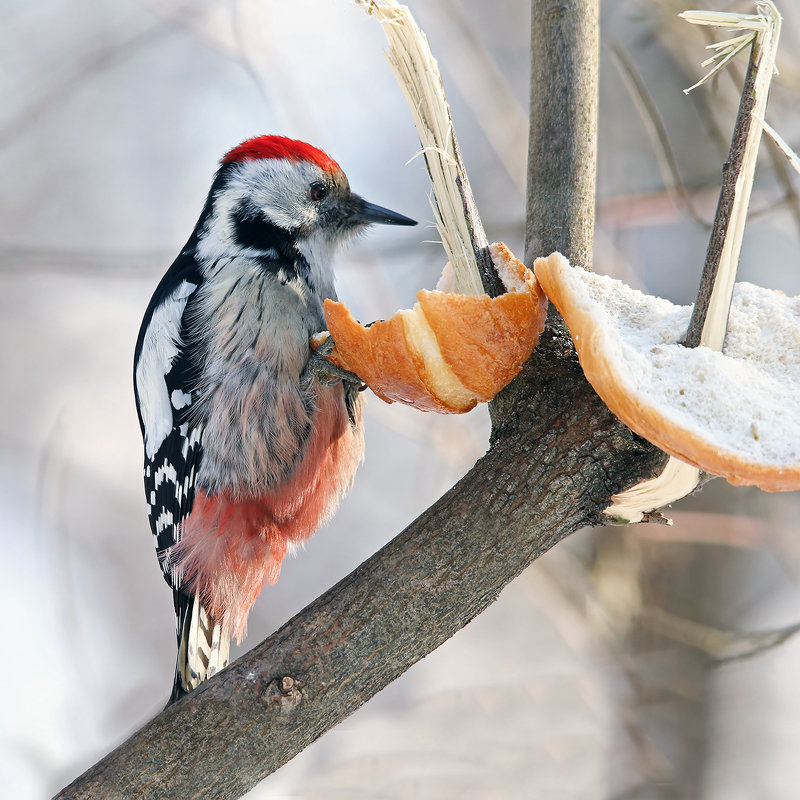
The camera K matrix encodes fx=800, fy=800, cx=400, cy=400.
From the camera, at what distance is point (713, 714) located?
3.00m

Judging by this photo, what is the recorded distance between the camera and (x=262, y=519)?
197 cm

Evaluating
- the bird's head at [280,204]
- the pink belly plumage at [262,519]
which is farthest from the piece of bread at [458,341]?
the bird's head at [280,204]

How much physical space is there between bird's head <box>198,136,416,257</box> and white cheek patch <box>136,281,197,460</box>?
176mm

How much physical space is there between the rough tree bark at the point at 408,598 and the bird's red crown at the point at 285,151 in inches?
40.2

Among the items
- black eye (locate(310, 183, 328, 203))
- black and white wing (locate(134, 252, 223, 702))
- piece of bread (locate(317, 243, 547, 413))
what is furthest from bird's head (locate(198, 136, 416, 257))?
piece of bread (locate(317, 243, 547, 413))

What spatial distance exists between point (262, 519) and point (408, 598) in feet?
2.52

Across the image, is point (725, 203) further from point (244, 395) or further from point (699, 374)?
point (244, 395)

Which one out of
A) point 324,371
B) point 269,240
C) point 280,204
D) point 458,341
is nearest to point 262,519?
point 324,371

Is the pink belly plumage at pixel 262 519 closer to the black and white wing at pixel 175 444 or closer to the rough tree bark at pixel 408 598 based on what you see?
the black and white wing at pixel 175 444

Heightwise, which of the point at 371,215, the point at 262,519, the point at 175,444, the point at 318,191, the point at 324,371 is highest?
the point at 318,191

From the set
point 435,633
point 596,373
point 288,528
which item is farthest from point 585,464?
point 288,528

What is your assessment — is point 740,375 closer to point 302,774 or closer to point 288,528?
point 288,528

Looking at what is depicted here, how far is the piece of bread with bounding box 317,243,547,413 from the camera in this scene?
1180mm

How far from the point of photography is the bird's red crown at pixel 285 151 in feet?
7.01
